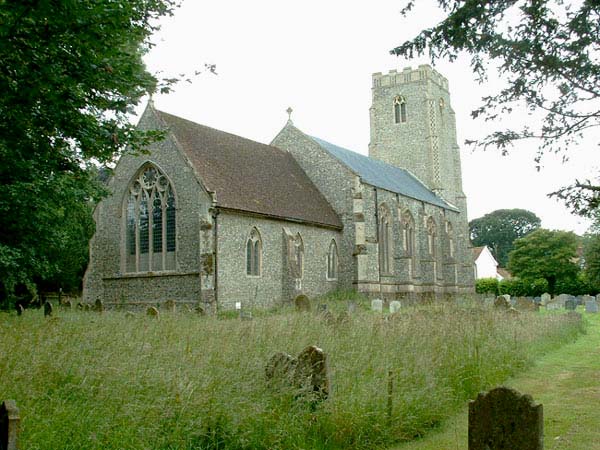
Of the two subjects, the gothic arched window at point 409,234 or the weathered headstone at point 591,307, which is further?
the gothic arched window at point 409,234

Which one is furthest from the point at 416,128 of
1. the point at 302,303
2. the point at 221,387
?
the point at 221,387

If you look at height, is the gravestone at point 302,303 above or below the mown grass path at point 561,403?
above

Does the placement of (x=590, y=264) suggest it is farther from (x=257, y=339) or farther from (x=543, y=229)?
(x=257, y=339)

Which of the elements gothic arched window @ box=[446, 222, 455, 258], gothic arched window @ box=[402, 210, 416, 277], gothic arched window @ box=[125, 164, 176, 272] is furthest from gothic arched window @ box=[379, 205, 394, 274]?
gothic arched window @ box=[125, 164, 176, 272]

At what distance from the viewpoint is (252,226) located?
76.2 feet

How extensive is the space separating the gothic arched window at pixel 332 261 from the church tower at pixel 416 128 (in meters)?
15.3

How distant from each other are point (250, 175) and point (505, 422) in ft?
70.2

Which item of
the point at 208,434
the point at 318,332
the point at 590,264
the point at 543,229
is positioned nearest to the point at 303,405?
the point at 208,434

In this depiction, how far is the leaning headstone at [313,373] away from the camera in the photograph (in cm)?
660

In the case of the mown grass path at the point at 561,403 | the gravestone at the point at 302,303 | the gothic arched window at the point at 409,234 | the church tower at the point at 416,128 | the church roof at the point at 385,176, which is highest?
the church tower at the point at 416,128

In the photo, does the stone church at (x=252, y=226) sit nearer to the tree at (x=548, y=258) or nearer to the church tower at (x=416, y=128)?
the church tower at (x=416, y=128)

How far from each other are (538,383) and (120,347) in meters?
6.35

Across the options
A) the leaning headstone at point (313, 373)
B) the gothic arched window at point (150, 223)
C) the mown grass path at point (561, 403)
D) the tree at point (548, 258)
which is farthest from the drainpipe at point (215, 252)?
the tree at point (548, 258)

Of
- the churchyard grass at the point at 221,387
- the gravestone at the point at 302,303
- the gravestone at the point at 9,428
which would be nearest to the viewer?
the gravestone at the point at 9,428
